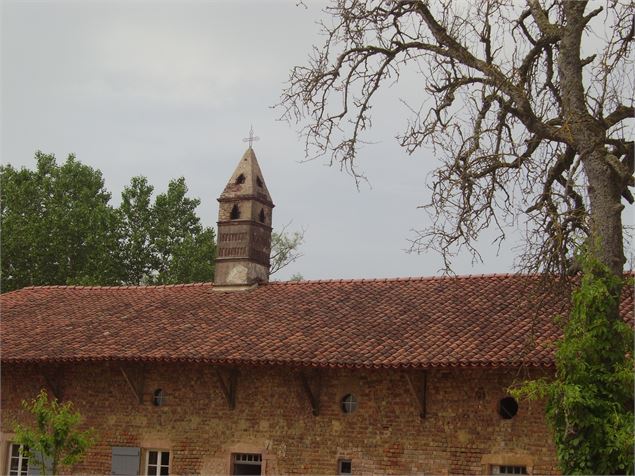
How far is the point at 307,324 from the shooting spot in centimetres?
1709

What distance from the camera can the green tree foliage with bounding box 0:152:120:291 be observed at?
32938mm

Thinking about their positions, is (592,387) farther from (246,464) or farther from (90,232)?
(90,232)

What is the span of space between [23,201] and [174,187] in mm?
5638

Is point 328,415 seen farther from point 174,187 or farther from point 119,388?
point 174,187

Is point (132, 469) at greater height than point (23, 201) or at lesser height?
lesser

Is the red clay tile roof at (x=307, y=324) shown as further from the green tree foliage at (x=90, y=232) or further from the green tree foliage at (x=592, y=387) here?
the green tree foliage at (x=90, y=232)

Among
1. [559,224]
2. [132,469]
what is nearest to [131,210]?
[132,469]

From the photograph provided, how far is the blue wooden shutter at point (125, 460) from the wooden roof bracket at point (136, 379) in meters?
0.92

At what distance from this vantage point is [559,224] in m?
12.3

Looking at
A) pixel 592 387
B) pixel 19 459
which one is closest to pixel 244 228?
pixel 19 459

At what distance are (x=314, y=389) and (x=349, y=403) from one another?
2.18 ft

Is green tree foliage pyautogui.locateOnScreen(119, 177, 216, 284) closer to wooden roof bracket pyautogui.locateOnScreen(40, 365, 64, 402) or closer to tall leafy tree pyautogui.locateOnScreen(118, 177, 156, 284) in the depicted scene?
tall leafy tree pyautogui.locateOnScreen(118, 177, 156, 284)

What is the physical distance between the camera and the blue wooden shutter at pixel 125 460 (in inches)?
674

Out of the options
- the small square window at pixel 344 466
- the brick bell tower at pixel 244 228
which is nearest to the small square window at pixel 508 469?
the small square window at pixel 344 466
